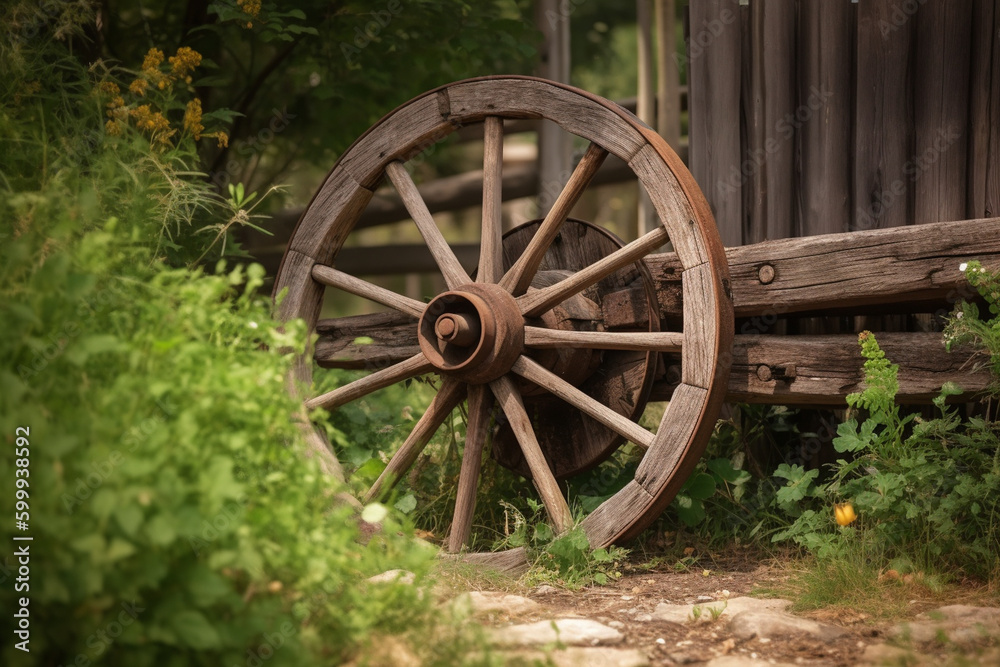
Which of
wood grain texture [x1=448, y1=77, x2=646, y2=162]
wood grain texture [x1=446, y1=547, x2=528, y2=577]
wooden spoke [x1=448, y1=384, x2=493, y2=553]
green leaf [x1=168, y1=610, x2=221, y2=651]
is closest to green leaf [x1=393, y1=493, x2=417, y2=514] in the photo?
wooden spoke [x1=448, y1=384, x2=493, y2=553]

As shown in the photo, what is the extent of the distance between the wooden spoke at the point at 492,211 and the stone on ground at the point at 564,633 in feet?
4.51

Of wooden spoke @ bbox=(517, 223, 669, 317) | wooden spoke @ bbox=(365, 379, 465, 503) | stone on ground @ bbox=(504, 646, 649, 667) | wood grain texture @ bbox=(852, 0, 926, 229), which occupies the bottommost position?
stone on ground @ bbox=(504, 646, 649, 667)

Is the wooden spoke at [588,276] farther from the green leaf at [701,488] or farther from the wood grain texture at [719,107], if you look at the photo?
the green leaf at [701,488]

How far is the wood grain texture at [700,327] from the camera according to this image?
2.82 meters

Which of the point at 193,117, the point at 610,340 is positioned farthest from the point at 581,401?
the point at 193,117

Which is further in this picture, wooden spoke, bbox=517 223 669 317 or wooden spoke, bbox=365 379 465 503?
wooden spoke, bbox=365 379 465 503

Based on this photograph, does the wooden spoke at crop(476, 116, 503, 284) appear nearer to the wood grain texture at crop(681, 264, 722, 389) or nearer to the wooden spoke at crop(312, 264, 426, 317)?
the wooden spoke at crop(312, 264, 426, 317)

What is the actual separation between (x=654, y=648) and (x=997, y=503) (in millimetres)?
1189

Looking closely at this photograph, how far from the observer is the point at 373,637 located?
1.90 metres

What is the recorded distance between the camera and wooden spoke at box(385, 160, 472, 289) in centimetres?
338

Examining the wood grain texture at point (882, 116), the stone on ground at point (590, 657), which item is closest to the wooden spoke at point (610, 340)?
the wood grain texture at point (882, 116)

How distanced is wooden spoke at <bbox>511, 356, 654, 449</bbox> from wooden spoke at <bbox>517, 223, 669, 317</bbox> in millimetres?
204

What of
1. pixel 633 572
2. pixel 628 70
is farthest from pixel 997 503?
pixel 628 70

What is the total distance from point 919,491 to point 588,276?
1.29 meters
